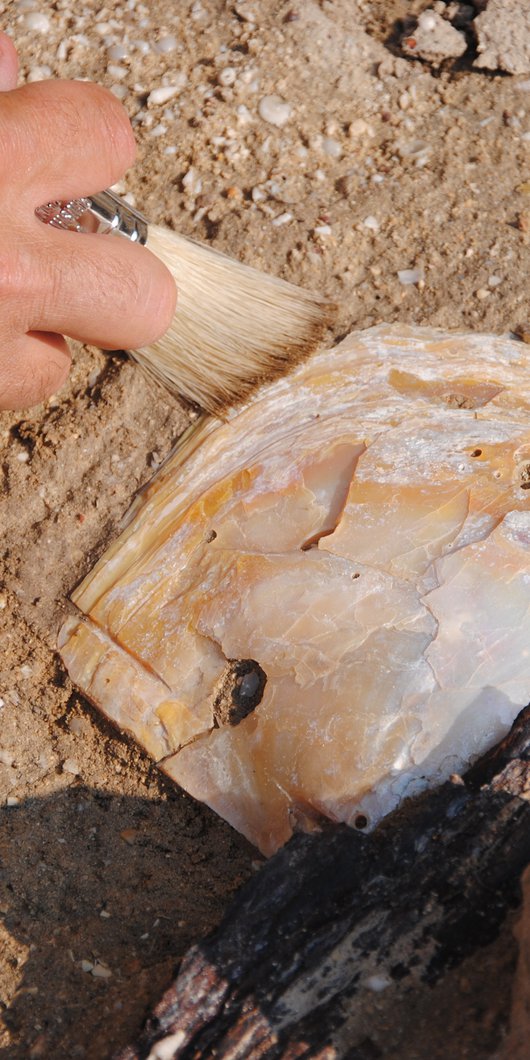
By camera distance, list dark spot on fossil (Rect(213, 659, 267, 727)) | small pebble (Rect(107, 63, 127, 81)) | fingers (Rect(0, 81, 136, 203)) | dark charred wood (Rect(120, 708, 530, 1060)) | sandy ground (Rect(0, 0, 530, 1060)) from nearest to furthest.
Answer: dark charred wood (Rect(120, 708, 530, 1060))
fingers (Rect(0, 81, 136, 203))
sandy ground (Rect(0, 0, 530, 1060))
dark spot on fossil (Rect(213, 659, 267, 727))
small pebble (Rect(107, 63, 127, 81))

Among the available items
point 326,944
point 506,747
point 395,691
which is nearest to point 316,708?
point 395,691

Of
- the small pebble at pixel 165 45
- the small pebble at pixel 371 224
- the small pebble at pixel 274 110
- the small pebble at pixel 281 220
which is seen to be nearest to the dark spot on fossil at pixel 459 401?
the small pebble at pixel 371 224

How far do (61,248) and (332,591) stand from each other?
0.83 metres

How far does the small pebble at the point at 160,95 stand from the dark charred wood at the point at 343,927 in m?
1.80

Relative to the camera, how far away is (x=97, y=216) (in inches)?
79.2

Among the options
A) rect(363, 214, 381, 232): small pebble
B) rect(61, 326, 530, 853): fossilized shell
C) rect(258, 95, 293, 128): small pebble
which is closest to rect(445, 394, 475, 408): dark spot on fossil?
rect(61, 326, 530, 853): fossilized shell

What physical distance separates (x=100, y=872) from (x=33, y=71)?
77.9 inches

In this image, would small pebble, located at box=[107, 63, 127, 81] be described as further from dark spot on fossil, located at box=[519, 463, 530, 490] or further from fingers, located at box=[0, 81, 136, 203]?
dark spot on fossil, located at box=[519, 463, 530, 490]

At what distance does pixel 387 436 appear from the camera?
6.61 ft

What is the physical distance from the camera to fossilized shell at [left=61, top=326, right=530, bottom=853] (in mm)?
1791

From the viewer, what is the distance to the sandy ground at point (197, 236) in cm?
186

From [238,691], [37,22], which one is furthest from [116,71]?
[238,691]

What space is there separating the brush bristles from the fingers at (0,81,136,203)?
29cm

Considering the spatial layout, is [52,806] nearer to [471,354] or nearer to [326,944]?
[326,944]
